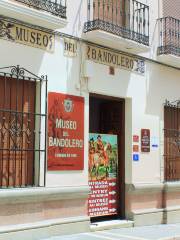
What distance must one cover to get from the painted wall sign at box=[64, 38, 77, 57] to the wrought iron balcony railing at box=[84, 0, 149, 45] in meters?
0.46

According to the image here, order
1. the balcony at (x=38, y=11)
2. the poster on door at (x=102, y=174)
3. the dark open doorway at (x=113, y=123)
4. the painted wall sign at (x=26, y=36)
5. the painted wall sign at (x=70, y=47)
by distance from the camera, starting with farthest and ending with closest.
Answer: the dark open doorway at (x=113, y=123) < the poster on door at (x=102, y=174) < the painted wall sign at (x=70, y=47) < the painted wall sign at (x=26, y=36) < the balcony at (x=38, y=11)

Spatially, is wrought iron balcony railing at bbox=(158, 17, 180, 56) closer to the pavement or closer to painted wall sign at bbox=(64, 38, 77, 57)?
painted wall sign at bbox=(64, 38, 77, 57)

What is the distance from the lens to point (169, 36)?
12.8 m

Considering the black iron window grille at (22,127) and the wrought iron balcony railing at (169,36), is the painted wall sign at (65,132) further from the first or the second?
the wrought iron balcony railing at (169,36)

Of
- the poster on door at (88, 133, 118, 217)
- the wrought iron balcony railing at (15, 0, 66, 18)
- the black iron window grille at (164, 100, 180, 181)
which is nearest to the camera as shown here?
the wrought iron balcony railing at (15, 0, 66, 18)

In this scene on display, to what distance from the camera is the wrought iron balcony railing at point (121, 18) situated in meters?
10.5

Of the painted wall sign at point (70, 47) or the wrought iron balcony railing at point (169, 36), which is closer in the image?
the painted wall sign at point (70, 47)

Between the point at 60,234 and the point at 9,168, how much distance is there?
1.68 meters

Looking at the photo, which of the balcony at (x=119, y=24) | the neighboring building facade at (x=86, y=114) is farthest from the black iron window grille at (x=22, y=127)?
the balcony at (x=119, y=24)

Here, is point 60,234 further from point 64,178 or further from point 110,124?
point 110,124

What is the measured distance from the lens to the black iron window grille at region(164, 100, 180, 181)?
12.5 m

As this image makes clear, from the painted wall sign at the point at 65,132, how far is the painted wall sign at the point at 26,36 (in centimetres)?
98

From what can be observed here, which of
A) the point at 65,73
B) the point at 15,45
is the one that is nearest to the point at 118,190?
the point at 65,73

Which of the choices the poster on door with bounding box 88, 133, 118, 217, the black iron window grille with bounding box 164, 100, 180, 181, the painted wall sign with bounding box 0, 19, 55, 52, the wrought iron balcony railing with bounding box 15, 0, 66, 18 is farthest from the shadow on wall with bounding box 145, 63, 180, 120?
the painted wall sign with bounding box 0, 19, 55, 52
